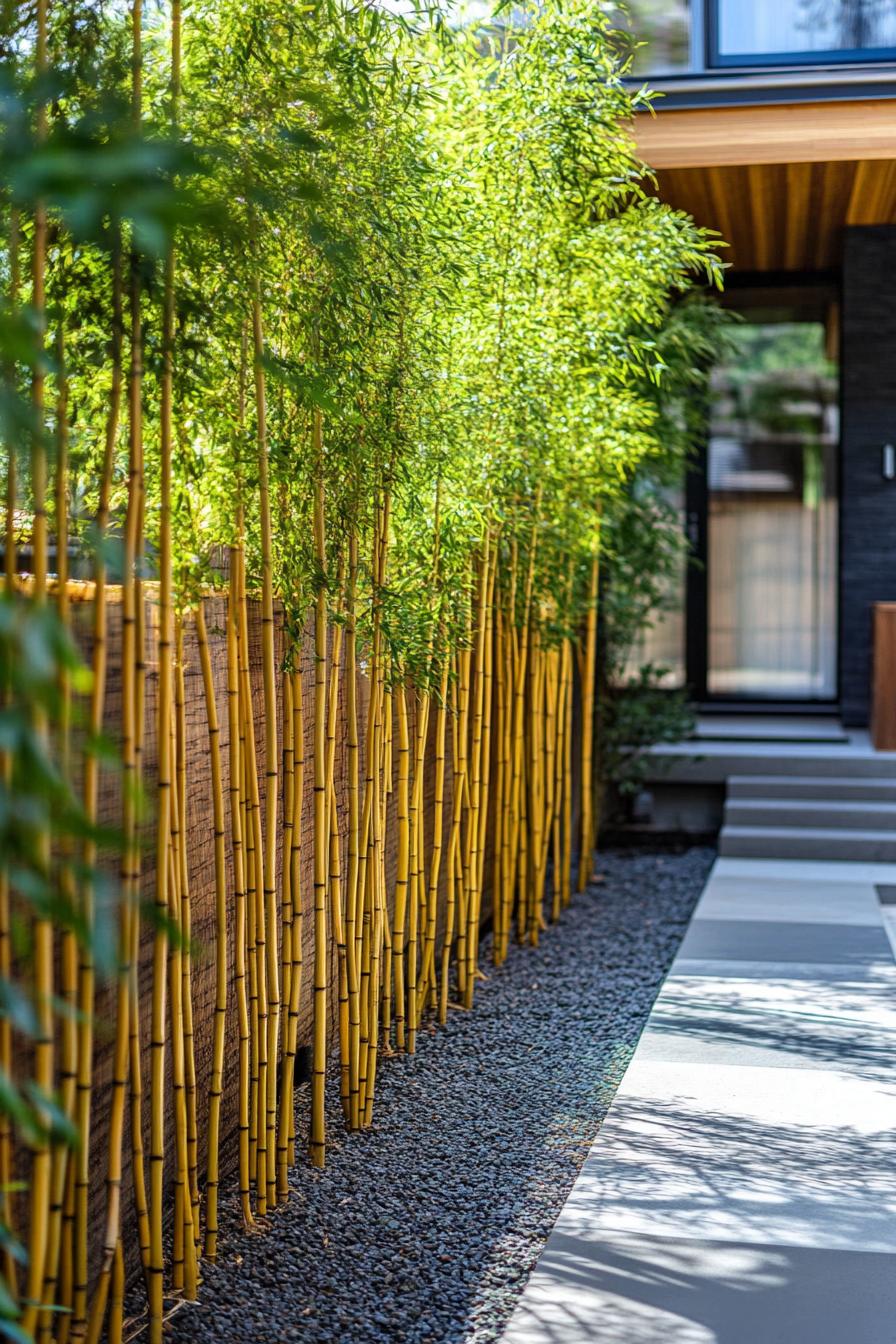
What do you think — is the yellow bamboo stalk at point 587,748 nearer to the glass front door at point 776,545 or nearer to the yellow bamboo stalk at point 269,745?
the glass front door at point 776,545

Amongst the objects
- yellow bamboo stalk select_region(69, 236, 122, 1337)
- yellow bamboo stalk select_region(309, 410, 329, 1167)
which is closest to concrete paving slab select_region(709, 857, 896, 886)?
yellow bamboo stalk select_region(309, 410, 329, 1167)

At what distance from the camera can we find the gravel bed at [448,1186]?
82.8 inches

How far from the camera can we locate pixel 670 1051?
3.29 meters

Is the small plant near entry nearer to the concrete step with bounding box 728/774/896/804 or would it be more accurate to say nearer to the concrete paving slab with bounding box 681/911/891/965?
the concrete step with bounding box 728/774/896/804

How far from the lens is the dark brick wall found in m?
6.59

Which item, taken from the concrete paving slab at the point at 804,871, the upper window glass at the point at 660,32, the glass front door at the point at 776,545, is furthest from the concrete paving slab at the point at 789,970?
the glass front door at the point at 776,545

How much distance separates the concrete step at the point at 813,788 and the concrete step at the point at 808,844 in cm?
23

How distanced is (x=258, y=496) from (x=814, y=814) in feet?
13.5

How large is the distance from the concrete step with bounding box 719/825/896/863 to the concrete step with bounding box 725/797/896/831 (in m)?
0.04

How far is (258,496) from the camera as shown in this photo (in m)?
2.34

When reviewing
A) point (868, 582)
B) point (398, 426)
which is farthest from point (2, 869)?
point (868, 582)

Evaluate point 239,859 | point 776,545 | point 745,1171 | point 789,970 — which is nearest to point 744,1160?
point 745,1171

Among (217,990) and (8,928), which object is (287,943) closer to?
(217,990)

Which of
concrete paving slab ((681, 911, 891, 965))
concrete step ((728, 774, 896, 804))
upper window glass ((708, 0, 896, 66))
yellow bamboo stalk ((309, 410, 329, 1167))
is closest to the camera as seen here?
yellow bamboo stalk ((309, 410, 329, 1167))
